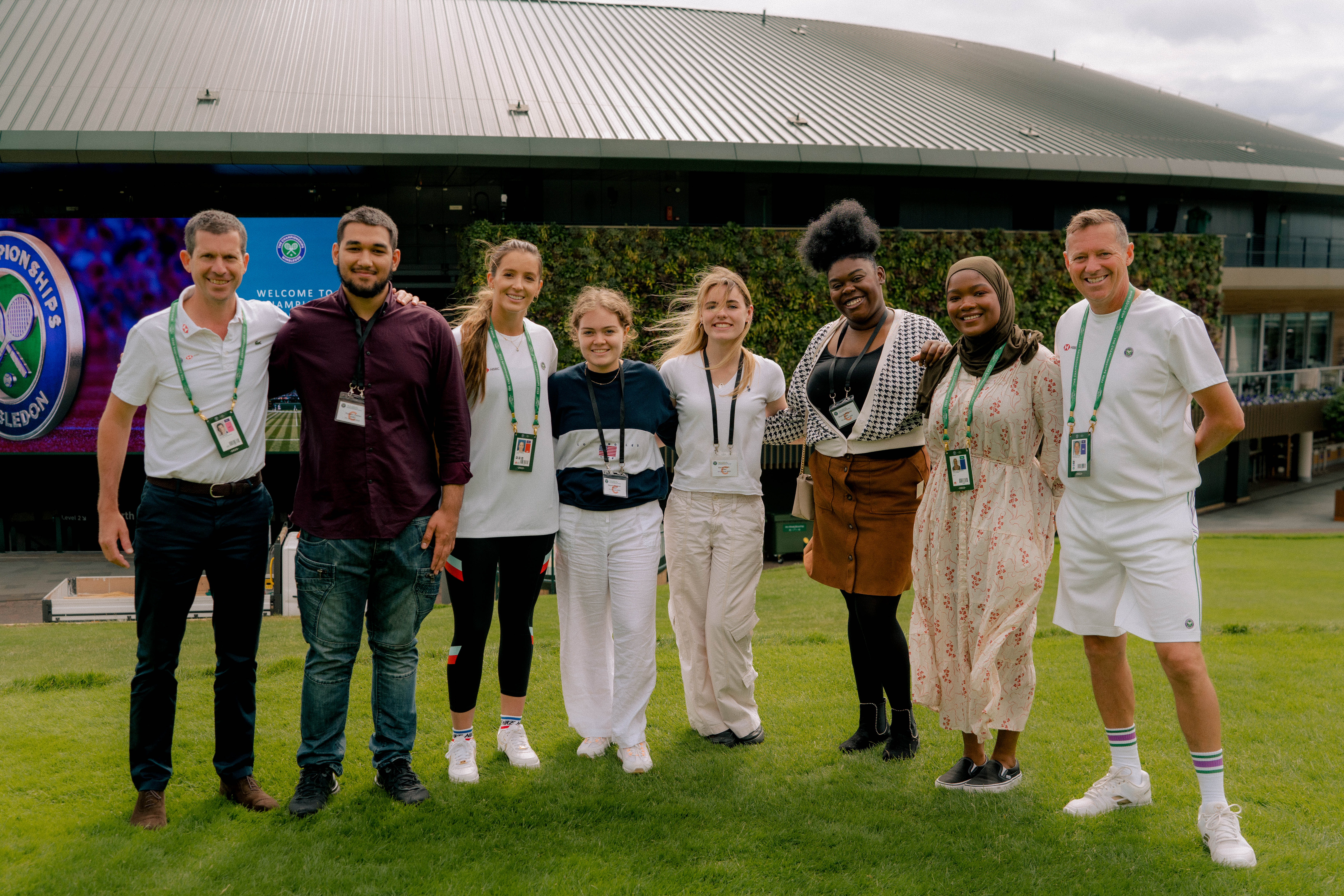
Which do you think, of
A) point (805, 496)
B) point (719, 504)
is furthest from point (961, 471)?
point (719, 504)

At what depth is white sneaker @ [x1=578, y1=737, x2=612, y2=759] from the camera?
13.8 feet

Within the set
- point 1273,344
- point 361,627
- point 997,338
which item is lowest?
point 361,627

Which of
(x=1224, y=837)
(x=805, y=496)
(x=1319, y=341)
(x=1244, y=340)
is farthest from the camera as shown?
(x=1319, y=341)

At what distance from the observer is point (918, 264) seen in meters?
18.0

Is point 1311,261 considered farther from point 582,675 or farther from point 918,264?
point 582,675

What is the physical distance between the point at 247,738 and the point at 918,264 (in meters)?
16.7

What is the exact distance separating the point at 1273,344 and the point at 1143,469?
3141 centimetres

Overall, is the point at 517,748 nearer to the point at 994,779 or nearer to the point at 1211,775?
the point at 994,779

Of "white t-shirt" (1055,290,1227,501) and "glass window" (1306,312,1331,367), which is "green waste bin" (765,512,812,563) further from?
"glass window" (1306,312,1331,367)

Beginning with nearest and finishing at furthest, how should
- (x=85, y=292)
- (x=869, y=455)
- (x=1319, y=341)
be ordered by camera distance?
(x=869, y=455), (x=85, y=292), (x=1319, y=341)

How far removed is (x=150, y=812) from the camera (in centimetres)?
340

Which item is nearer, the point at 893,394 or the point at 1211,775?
the point at 1211,775

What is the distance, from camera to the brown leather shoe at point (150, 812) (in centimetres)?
337

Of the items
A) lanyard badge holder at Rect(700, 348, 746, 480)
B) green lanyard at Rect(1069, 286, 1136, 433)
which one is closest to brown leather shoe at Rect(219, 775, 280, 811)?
lanyard badge holder at Rect(700, 348, 746, 480)
